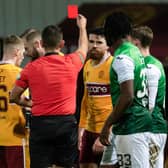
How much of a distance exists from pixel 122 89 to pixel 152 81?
131 centimetres

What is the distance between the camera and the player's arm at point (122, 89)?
6988mm

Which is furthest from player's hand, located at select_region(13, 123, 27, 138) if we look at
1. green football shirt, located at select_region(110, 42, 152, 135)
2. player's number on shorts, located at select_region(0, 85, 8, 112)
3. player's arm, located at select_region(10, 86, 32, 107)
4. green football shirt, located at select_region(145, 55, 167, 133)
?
green football shirt, located at select_region(110, 42, 152, 135)

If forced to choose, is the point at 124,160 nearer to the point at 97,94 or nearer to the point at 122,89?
the point at 122,89

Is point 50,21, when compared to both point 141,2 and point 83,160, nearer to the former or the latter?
point 141,2

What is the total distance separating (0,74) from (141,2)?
9682mm

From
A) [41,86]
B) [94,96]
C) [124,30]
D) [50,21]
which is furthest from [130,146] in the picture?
[50,21]

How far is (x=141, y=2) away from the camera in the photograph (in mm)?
18703

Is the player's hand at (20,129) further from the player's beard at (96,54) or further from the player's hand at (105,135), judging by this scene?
the player's hand at (105,135)

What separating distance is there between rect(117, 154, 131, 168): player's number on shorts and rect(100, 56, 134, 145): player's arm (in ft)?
0.71

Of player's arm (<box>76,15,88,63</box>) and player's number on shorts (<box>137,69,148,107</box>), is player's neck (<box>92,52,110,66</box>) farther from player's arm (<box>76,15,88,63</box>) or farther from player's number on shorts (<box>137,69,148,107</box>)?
player's number on shorts (<box>137,69,148,107</box>)

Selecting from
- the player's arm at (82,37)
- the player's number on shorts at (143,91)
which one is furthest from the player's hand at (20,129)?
the player's number on shorts at (143,91)

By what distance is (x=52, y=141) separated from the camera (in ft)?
28.4

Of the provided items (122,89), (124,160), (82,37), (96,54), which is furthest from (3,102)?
(122,89)

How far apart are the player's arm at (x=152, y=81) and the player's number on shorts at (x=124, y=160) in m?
0.82
